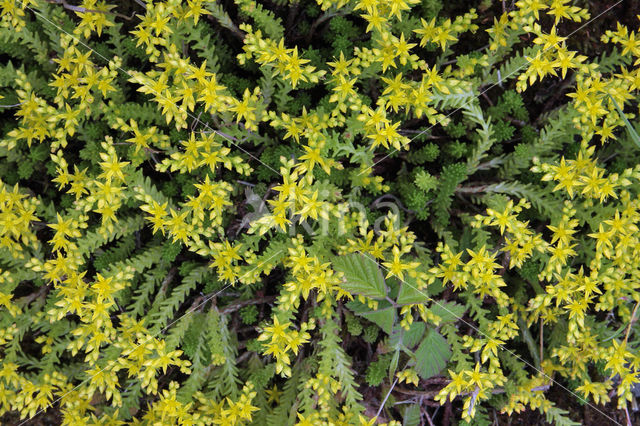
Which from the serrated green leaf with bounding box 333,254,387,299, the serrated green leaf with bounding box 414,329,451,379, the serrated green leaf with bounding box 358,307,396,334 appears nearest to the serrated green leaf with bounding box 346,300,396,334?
the serrated green leaf with bounding box 358,307,396,334

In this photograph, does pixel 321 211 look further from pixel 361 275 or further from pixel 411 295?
pixel 411 295

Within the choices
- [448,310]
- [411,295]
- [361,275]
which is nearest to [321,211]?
[361,275]

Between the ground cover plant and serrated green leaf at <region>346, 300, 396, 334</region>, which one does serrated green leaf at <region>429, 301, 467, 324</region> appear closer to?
the ground cover plant

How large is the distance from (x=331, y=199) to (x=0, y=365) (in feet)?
8.54

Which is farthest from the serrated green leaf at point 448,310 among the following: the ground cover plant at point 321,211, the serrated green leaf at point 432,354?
the serrated green leaf at point 432,354

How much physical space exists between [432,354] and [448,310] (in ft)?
1.00

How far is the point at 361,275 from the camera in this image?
2998mm

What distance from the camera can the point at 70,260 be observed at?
2.92 meters

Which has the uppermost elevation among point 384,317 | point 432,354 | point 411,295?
point 411,295

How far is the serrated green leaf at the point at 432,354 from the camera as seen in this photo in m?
3.07

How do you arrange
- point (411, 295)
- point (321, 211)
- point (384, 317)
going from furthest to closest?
point (384, 317), point (411, 295), point (321, 211)

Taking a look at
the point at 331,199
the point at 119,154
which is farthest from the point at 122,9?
the point at 331,199

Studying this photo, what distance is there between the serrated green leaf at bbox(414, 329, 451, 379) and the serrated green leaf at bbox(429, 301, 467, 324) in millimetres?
123

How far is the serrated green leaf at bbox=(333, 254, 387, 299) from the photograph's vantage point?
9.66ft
